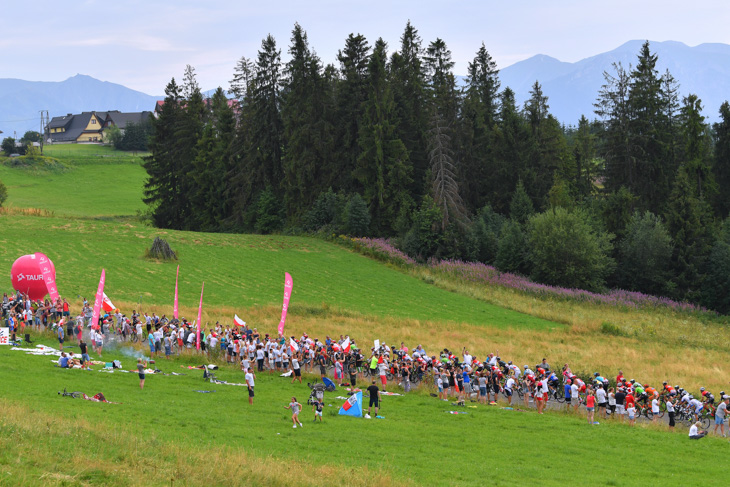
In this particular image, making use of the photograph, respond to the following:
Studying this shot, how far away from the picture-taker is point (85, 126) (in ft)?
610

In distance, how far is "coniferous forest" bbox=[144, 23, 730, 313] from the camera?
66.2 m

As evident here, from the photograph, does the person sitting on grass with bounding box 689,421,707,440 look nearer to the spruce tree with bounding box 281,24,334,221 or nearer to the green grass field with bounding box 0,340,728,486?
the green grass field with bounding box 0,340,728,486

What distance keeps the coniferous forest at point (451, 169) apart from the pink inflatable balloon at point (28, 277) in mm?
38928

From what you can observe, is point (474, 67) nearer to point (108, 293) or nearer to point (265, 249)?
point (265, 249)

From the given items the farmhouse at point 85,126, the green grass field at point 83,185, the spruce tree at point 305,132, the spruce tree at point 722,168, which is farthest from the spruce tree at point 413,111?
the farmhouse at point 85,126

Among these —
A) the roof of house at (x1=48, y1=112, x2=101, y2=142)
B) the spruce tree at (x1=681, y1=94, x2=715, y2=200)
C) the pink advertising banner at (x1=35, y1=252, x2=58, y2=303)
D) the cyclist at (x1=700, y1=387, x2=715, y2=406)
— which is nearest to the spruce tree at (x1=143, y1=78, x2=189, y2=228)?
the pink advertising banner at (x1=35, y1=252, x2=58, y2=303)

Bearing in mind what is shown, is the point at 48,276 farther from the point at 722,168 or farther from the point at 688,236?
the point at 722,168

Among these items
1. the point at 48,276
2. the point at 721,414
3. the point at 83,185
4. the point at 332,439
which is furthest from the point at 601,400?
the point at 83,185

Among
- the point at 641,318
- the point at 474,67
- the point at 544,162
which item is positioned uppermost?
the point at 474,67

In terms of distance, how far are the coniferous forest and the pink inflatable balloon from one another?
1533 inches

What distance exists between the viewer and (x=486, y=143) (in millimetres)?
83875

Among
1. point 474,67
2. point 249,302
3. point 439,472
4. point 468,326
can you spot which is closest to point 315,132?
point 474,67

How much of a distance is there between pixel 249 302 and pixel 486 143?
4665 cm

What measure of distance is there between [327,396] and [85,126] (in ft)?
594
